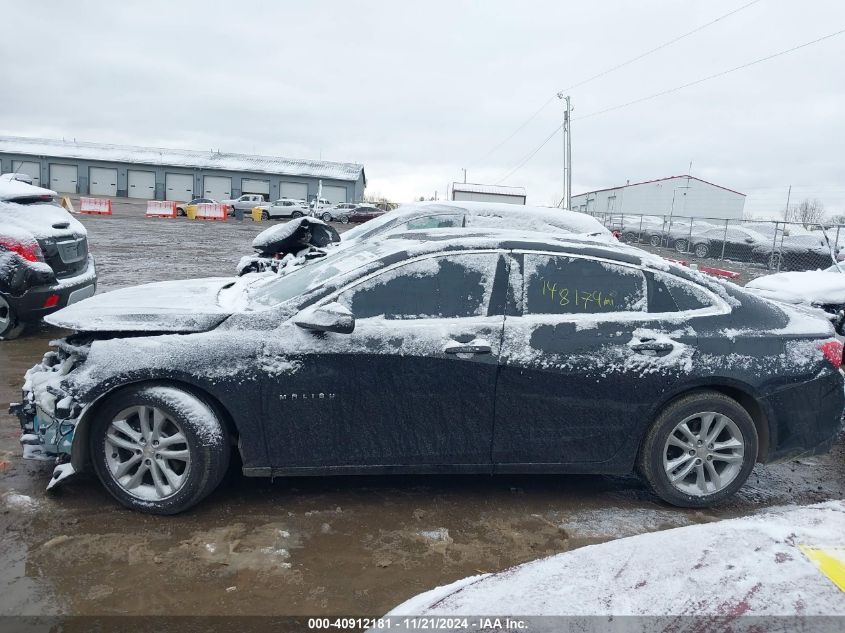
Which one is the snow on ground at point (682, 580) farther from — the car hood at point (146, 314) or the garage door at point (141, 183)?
the garage door at point (141, 183)

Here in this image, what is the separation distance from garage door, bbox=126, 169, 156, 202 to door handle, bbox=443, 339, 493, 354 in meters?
61.0

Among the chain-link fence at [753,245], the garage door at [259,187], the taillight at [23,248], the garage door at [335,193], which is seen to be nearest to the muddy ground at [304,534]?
the taillight at [23,248]

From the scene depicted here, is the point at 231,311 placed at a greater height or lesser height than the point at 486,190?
lesser

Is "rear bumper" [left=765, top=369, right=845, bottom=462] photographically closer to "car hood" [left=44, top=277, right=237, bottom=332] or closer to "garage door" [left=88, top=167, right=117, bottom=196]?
"car hood" [left=44, top=277, right=237, bottom=332]

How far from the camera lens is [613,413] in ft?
12.3

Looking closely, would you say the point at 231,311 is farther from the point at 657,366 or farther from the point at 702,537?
the point at 702,537

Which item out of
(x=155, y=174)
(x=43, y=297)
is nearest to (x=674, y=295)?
(x=43, y=297)

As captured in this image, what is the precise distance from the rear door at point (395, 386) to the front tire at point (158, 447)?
1.10 feet

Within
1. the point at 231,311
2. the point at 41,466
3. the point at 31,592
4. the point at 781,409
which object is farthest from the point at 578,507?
the point at 41,466

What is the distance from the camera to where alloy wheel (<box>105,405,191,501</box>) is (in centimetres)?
347

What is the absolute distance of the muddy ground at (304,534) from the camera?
→ 113 inches

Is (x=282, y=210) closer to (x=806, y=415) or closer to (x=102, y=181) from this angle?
(x=102, y=181)

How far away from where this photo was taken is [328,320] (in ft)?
11.5

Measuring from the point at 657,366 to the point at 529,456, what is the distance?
871 millimetres
